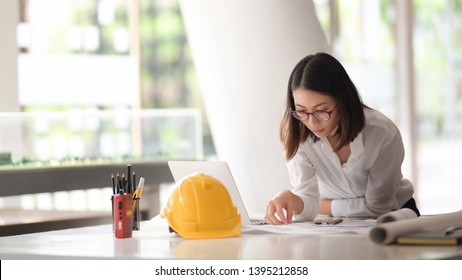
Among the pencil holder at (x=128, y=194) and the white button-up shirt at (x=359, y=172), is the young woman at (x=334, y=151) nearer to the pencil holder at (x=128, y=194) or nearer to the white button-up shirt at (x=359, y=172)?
the white button-up shirt at (x=359, y=172)

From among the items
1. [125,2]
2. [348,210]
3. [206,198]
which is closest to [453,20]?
[125,2]

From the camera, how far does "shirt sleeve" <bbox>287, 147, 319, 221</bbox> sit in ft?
8.77

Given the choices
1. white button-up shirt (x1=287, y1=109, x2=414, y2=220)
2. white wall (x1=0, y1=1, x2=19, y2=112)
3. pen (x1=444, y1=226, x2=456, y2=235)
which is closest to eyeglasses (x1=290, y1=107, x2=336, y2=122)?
white button-up shirt (x1=287, y1=109, x2=414, y2=220)

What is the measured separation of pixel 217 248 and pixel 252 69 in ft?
7.72

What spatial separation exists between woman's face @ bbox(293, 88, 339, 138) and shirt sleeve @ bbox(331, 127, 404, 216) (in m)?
0.16

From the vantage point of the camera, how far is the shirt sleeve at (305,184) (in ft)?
8.77

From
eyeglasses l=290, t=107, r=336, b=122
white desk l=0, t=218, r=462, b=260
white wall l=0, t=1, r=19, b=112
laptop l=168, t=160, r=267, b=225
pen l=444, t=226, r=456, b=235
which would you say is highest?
white wall l=0, t=1, r=19, b=112

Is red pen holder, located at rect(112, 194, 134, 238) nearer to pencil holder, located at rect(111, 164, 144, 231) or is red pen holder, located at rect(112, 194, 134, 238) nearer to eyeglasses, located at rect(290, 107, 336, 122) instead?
pencil holder, located at rect(111, 164, 144, 231)

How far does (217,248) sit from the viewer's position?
2.02m

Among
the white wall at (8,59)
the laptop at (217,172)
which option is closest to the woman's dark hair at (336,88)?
the laptop at (217,172)

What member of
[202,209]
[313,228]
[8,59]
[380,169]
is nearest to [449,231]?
[313,228]

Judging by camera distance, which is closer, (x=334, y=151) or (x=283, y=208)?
(x=283, y=208)

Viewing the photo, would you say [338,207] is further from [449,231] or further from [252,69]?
[252,69]

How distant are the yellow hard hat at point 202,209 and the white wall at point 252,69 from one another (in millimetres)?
2031
